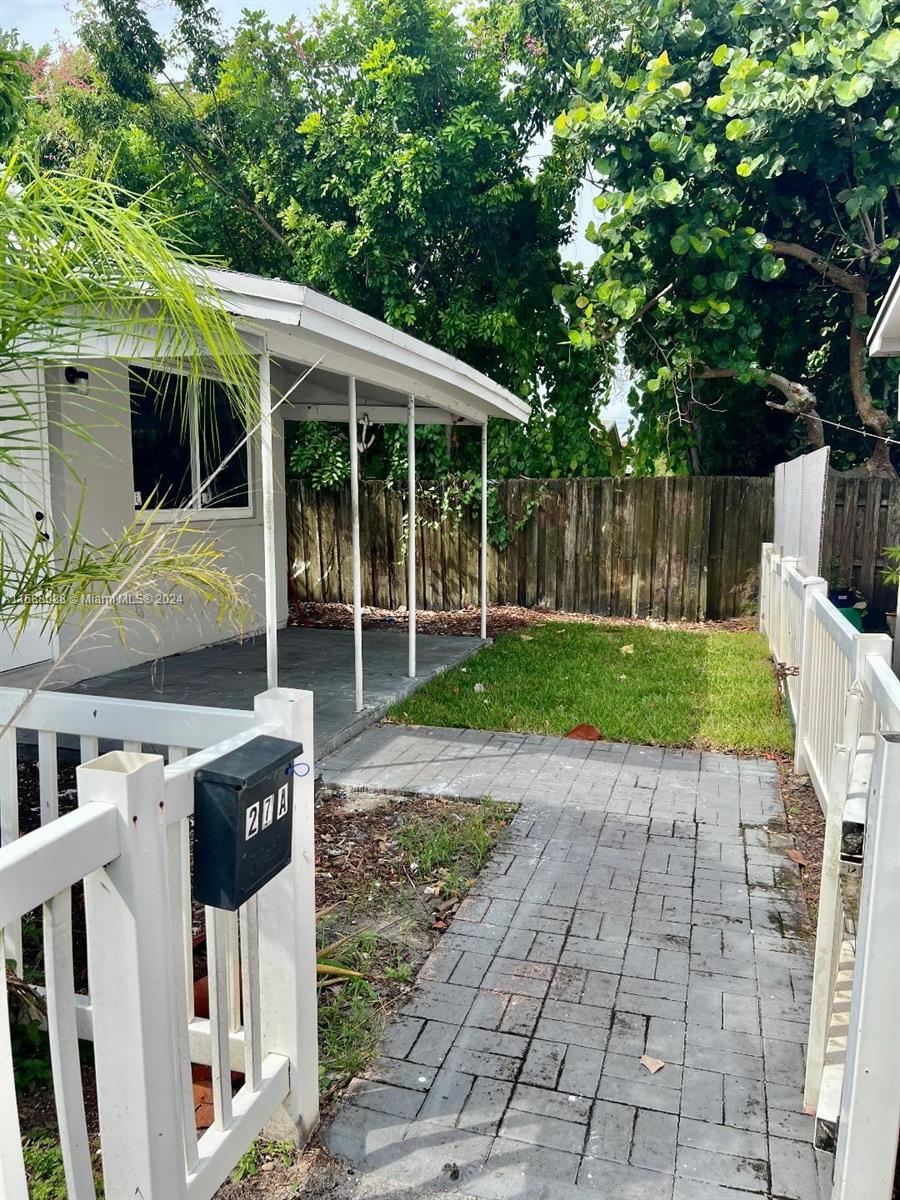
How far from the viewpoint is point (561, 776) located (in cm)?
511

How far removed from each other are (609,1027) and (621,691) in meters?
4.34

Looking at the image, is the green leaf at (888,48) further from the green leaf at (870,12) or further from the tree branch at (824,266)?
the tree branch at (824,266)

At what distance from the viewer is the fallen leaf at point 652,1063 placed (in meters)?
2.58

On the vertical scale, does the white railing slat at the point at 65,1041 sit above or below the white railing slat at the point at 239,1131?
above

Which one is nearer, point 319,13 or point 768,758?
point 768,758

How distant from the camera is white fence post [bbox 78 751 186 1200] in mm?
1539

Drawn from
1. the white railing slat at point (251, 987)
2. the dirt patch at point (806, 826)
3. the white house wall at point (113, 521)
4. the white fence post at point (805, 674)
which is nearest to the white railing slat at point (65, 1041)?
the white railing slat at point (251, 987)

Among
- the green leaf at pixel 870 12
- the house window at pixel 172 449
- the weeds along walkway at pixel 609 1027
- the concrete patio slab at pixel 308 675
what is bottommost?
the weeds along walkway at pixel 609 1027

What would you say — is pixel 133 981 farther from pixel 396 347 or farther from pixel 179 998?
pixel 396 347

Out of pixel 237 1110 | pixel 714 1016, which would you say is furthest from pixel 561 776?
pixel 237 1110

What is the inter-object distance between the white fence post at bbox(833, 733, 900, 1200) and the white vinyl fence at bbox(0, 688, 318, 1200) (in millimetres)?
1285

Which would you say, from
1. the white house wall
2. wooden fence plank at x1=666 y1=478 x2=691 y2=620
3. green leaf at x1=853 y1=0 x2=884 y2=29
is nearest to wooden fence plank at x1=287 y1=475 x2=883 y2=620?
wooden fence plank at x1=666 y1=478 x2=691 y2=620

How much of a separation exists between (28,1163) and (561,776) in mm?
3401

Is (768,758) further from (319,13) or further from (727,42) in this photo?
(319,13)
